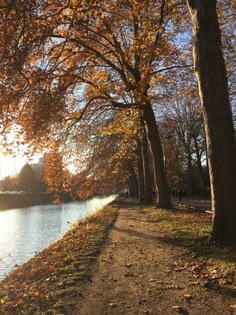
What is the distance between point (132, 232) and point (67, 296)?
24.6 feet

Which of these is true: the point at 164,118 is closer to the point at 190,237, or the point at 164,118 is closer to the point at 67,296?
the point at 190,237

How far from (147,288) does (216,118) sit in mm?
4216

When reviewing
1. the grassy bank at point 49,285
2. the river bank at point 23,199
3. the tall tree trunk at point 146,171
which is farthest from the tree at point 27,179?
the grassy bank at point 49,285

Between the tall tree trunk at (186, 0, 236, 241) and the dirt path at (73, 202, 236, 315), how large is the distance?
1.32 metres

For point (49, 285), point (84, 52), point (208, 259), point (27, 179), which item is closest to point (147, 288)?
point (208, 259)

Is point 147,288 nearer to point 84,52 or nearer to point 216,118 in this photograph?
point 216,118

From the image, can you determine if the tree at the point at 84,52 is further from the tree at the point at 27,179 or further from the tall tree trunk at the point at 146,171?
the tree at the point at 27,179

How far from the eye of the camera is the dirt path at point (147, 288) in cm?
561

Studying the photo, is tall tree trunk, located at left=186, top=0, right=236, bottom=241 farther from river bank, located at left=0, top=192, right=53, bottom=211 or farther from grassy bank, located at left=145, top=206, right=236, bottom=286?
river bank, located at left=0, top=192, right=53, bottom=211

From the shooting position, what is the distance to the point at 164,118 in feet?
145

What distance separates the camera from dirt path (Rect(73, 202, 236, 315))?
5613mm

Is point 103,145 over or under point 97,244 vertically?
over

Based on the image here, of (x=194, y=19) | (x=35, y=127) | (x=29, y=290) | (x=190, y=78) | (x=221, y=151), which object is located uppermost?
(x=190, y=78)

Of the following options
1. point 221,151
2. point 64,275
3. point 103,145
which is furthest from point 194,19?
point 103,145
